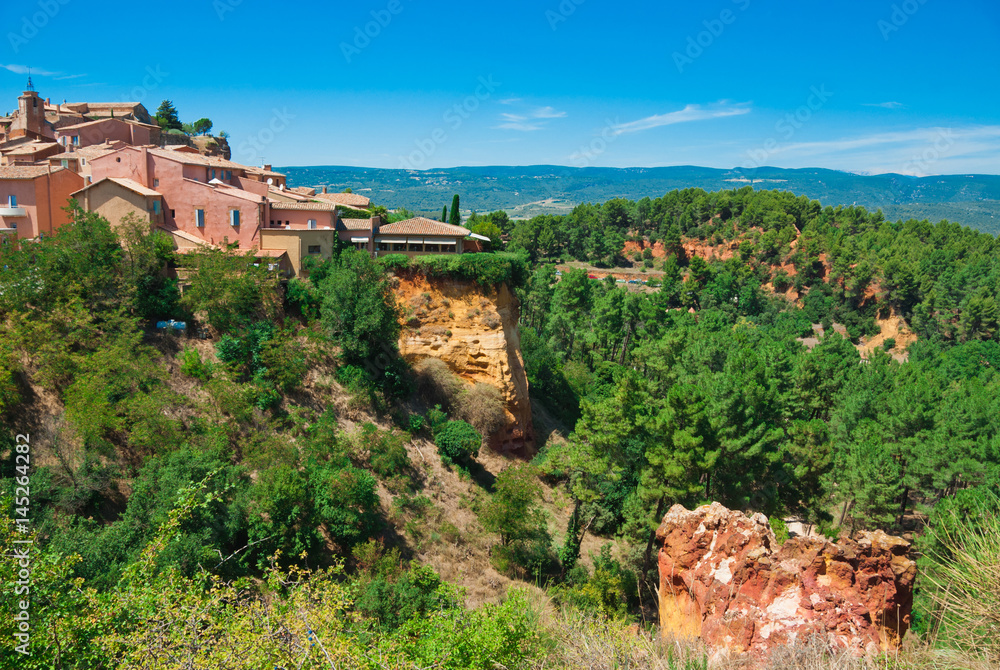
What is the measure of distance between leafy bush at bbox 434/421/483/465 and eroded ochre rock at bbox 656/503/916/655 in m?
17.7

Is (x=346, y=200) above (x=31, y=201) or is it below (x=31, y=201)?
above

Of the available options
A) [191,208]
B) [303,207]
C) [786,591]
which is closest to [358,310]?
[303,207]

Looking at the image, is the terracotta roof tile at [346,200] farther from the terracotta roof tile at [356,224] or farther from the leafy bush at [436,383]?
the leafy bush at [436,383]

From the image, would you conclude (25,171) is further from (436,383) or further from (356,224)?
(436,383)

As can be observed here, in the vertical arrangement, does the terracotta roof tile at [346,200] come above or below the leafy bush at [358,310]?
above

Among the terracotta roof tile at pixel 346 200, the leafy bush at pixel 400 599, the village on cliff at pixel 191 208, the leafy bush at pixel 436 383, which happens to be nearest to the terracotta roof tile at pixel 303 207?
the village on cliff at pixel 191 208

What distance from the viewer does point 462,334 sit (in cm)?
3588

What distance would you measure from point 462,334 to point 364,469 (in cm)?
1052

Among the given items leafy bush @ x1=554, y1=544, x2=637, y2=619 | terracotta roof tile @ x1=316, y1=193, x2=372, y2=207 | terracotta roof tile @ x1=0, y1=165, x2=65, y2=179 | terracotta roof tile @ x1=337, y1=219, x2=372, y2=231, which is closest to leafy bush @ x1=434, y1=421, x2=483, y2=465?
leafy bush @ x1=554, y1=544, x2=637, y2=619

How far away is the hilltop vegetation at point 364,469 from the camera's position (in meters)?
11.2

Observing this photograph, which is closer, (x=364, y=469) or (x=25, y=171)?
(x=364, y=469)

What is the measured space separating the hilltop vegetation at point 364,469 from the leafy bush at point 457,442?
14cm

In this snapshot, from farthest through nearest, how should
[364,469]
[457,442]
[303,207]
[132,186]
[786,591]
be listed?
1. [303,207]
2. [457,442]
3. [132,186]
4. [364,469]
5. [786,591]

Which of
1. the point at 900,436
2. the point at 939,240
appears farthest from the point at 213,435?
the point at 939,240
